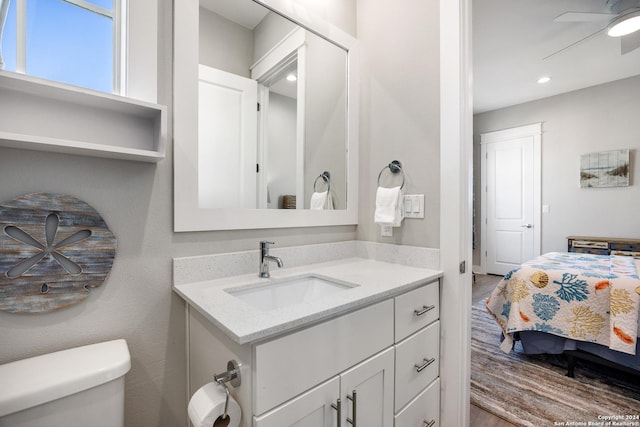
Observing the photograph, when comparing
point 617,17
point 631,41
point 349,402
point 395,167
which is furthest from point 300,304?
point 631,41

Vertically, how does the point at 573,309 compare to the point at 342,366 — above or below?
below

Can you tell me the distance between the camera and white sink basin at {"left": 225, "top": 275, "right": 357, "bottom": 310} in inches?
45.0

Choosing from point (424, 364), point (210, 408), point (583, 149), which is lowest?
point (424, 364)

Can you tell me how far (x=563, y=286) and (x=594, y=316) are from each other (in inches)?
8.9

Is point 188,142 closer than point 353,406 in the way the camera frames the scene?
No

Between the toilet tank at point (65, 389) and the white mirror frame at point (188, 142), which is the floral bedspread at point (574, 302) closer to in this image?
the white mirror frame at point (188, 142)

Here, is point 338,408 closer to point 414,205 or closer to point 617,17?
point 414,205

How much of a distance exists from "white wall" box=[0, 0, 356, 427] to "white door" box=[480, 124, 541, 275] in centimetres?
492

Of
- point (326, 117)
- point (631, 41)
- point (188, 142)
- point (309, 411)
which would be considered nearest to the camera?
point (309, 411)

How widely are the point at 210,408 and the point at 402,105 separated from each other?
1515 mm

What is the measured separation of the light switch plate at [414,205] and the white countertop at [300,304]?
0.90ft

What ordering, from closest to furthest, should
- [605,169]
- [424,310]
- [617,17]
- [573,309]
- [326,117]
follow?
[424,310] < [326,117] < [573,309] < [617,17] < [605,169]

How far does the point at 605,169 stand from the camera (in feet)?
12.1

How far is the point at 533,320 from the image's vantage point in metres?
2.03
